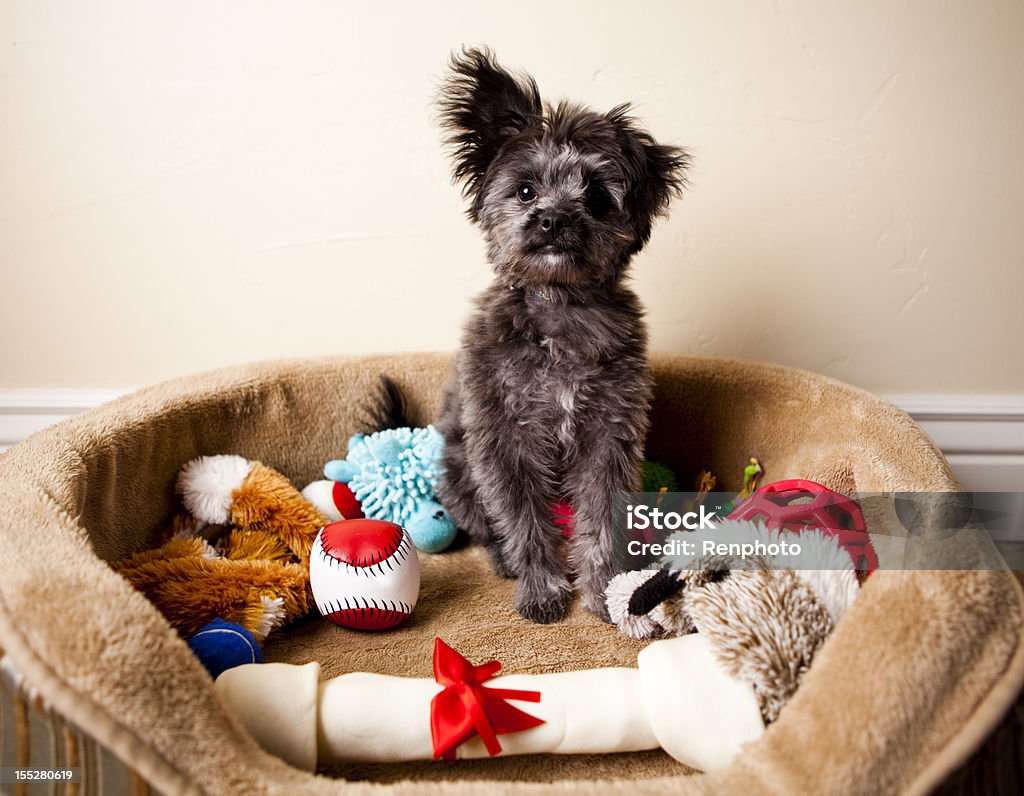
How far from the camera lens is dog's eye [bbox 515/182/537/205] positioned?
1.35 metres

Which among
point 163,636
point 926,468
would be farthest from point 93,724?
point 926,468

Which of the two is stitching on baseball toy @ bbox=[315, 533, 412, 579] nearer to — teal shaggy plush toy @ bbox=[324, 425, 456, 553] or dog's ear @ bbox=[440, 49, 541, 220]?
teal shaggy plush toy @ bbox=[324, 425, 456, 553]

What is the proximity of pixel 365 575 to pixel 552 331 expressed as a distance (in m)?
0.57

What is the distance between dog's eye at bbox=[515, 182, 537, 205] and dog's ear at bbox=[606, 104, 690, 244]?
0.18 m

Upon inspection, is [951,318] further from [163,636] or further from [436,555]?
[163,636]

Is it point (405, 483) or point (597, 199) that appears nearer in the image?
point (597, 199)

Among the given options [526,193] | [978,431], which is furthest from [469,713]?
[978,431]

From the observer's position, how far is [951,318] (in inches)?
80.5

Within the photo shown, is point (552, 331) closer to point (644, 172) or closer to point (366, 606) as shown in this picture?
point (644, 172)

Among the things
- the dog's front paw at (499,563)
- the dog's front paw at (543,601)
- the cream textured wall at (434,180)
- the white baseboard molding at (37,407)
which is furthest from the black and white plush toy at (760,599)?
the white baseboard molding at (37,407)

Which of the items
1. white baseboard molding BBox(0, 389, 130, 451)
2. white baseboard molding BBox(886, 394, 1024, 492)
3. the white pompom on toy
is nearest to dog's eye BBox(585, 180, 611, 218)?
the white pompom on toy

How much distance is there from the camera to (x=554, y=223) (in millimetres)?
1258

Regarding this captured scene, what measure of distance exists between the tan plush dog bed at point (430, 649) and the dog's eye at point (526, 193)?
80 cm

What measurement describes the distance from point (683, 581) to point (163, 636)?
Answer: 28.8 inches
